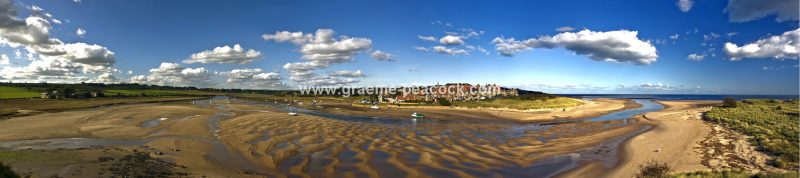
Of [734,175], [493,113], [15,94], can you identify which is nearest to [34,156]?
[734,175]

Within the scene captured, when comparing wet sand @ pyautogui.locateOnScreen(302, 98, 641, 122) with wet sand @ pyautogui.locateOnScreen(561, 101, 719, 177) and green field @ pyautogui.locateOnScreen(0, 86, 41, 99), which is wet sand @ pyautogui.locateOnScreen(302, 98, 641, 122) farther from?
green field @ pyautogui.locateOnScreen(0, 86, 41, 99)

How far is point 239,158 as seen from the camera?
19.8m

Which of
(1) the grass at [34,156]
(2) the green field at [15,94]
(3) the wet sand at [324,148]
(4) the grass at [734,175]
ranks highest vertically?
(2) the green field at [15,94]

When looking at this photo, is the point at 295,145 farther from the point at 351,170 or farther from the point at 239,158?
the point at 351,170

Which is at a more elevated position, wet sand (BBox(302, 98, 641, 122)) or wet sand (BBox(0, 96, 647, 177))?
wet sand (BBox(302, 98, 641, 122))

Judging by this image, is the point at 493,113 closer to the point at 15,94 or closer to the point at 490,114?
the point at 490,114

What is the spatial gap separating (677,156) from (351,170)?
15731 millimetres

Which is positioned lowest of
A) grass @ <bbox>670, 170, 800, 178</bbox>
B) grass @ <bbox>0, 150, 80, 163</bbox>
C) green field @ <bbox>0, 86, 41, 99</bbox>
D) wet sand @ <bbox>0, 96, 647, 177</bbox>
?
wet sand @ <bbox>0, 96, 647, 177</bbox>

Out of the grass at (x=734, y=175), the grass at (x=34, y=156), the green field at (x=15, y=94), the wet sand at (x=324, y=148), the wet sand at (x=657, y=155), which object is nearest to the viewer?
the grass at (x=734, y=175)

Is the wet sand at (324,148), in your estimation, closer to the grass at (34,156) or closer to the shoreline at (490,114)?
the grass at (34,156)

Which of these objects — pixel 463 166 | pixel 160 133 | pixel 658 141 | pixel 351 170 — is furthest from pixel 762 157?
pixel 160 133

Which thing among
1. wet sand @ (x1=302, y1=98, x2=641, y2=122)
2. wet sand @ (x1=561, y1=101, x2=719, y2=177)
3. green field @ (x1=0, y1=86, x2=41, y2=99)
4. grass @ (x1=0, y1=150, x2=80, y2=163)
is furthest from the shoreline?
green field @ (x1=0, y1=86, x2=41, y2=99)

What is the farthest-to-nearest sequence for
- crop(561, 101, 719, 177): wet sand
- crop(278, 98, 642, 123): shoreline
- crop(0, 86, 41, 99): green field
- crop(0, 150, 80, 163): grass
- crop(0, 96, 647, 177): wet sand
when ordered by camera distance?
crop(0, 86, 41, 99): green field < crop(278, 98, 642, 123): shoreline < crop(0, 96, 647, 177): wet sand < crop(561, 101, 719, 177): wet sand < crop(0, 150, 80, 163): grass

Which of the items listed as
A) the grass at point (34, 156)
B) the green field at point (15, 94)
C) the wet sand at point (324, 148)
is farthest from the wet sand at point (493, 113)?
the green field at point (15, 94)
